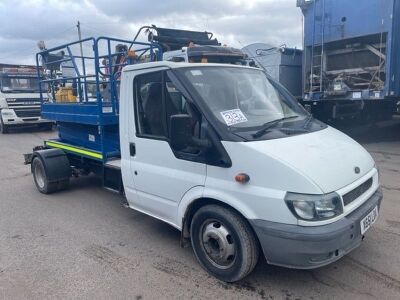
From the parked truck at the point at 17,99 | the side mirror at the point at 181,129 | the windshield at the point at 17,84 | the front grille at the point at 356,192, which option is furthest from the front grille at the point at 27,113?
the front grille at the point at 356,192

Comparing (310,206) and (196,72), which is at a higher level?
(196,72)

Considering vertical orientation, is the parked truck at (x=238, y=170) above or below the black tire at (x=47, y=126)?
above

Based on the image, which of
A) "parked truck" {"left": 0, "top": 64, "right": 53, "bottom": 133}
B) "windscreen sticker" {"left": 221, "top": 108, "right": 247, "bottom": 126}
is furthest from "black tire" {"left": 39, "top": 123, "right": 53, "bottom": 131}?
"windscreen sticker" {"left": 221, "top": 108, "right": 247, "bottom": 126}

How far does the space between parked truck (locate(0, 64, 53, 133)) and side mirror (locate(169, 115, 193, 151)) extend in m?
13.2

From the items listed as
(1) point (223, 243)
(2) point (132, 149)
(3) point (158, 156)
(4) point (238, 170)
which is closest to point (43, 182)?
(2) point (132, 149)

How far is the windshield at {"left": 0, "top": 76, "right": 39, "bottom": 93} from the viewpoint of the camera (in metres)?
15.0

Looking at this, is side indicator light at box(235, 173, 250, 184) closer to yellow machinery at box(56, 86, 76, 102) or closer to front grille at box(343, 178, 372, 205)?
front grille at box(343, 178, 372, 205)

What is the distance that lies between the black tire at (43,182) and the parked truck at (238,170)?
235cm

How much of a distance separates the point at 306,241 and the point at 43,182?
16.0ft

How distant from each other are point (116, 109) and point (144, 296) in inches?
110

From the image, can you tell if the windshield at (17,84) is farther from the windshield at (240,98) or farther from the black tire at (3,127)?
the windshield at (240,98)

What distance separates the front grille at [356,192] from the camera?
2950mm

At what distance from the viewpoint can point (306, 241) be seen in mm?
2725

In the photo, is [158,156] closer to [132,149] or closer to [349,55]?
[132,149]
